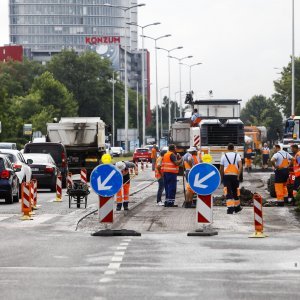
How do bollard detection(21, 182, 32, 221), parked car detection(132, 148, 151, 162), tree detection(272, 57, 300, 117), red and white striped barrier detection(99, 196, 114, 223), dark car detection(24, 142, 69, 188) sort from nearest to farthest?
1. red and white striped barrier detection(99, 196, 114, 223)
2. bollard detection(21, 182, 32, 221)
3. dark car detection(24, 142, 69, 188)
4. parked car detection(132, 148, 151, 162)
5. tree detection(272, 57, 300, 117)

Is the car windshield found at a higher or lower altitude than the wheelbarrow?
higher

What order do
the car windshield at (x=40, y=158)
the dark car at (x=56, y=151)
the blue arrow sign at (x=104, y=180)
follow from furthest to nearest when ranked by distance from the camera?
1. the dark car at (x=56, y=151)
2. the car windshield at (x=40, y=158)
3. the blue arrow sign at (x=104, y=180)

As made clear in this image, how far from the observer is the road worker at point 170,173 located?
3247 cm

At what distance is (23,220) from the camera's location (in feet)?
87.0

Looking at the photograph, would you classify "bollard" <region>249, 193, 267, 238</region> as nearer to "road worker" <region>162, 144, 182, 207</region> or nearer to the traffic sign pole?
the traffic sign pole

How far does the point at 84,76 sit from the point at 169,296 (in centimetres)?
16414

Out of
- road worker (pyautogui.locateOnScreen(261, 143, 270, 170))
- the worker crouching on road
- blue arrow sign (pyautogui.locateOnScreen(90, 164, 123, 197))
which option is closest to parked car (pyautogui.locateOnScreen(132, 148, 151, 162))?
road worker (pyautogui.locateOnScreen(261, 143, 270, 170))

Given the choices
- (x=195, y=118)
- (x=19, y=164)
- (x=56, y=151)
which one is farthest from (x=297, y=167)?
(x=195, y=118)

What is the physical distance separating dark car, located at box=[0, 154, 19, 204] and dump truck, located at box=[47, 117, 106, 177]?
72.8 ft

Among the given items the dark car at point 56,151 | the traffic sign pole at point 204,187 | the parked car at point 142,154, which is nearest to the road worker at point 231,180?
the traffic sign pole at point 204,187

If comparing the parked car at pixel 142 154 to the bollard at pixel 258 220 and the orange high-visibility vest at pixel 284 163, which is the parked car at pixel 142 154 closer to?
the orange high-visibility vest at pixel 284 163

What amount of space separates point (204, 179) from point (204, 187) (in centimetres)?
15

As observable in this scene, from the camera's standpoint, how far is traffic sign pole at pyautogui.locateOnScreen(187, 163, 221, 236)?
21.6 m

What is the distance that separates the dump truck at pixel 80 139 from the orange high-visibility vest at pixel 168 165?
82.9 feet
